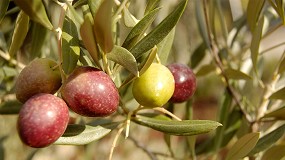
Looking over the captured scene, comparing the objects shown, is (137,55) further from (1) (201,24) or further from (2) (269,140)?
(1) (201,24)

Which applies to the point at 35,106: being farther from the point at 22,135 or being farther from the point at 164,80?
the point at 164,80

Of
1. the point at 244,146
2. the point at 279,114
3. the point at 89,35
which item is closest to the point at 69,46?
the point at 89,35

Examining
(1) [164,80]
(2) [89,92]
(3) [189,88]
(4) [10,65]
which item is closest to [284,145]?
(3) [189,88]

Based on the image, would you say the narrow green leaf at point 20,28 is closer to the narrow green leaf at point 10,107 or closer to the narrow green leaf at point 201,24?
the narrow green leaf at point 10,107

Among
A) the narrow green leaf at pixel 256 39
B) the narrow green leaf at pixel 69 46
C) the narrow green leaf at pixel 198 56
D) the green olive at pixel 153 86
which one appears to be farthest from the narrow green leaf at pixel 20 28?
the narrow green leaf at pixel 198 56

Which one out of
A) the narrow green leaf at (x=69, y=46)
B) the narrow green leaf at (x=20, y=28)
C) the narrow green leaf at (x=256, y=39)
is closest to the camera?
the narrow green leaf at (x=69, y=46)

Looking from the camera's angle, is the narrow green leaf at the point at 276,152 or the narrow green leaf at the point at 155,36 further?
the narrow green leaf at the point at 276,152

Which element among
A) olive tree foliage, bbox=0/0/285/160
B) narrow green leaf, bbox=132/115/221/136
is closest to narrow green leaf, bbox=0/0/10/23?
olive tree foliage, bbox=0/0/285/160
